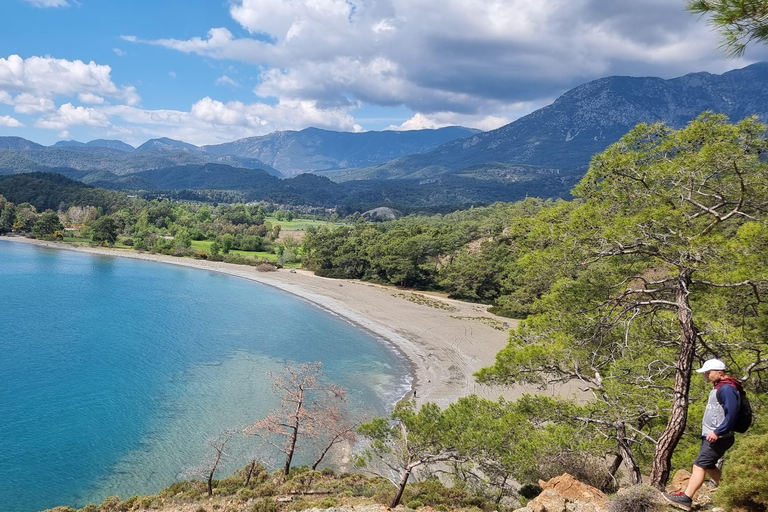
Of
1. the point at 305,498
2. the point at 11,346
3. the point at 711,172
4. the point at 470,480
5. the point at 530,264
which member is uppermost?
the point at 711,172

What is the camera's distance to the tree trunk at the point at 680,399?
6121 mm

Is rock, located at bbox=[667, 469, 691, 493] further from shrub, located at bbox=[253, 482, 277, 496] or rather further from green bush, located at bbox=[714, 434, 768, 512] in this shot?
shrub, located at bbox=[253, 482, 277, 496]

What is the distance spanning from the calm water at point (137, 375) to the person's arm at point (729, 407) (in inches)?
654

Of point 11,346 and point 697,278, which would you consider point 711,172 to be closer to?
point 697,278

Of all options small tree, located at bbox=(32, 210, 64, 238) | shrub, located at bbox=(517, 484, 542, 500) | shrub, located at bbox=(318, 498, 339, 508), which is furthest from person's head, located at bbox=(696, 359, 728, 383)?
small tree, located at bbox=(32, 210, 64, 238)

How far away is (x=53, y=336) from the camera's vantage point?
3309cm

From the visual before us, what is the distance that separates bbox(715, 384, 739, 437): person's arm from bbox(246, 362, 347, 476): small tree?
1274cm

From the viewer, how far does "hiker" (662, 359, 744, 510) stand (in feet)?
17.1

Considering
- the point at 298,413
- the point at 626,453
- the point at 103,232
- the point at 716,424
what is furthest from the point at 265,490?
the point at 103,232

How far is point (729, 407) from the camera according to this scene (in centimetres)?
521

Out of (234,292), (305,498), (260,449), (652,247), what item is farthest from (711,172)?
(234,292)

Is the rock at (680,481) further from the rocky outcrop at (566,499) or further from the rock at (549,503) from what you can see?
the rock at (549,503)

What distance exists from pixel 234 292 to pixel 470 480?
157 ft

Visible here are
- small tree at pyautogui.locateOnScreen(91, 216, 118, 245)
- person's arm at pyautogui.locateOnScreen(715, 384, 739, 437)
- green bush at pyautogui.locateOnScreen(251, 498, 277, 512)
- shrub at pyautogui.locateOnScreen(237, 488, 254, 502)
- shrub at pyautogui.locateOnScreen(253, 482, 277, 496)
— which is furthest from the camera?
small tree at pyautogui.locateOnScreen(91, 216, 118, 245)
